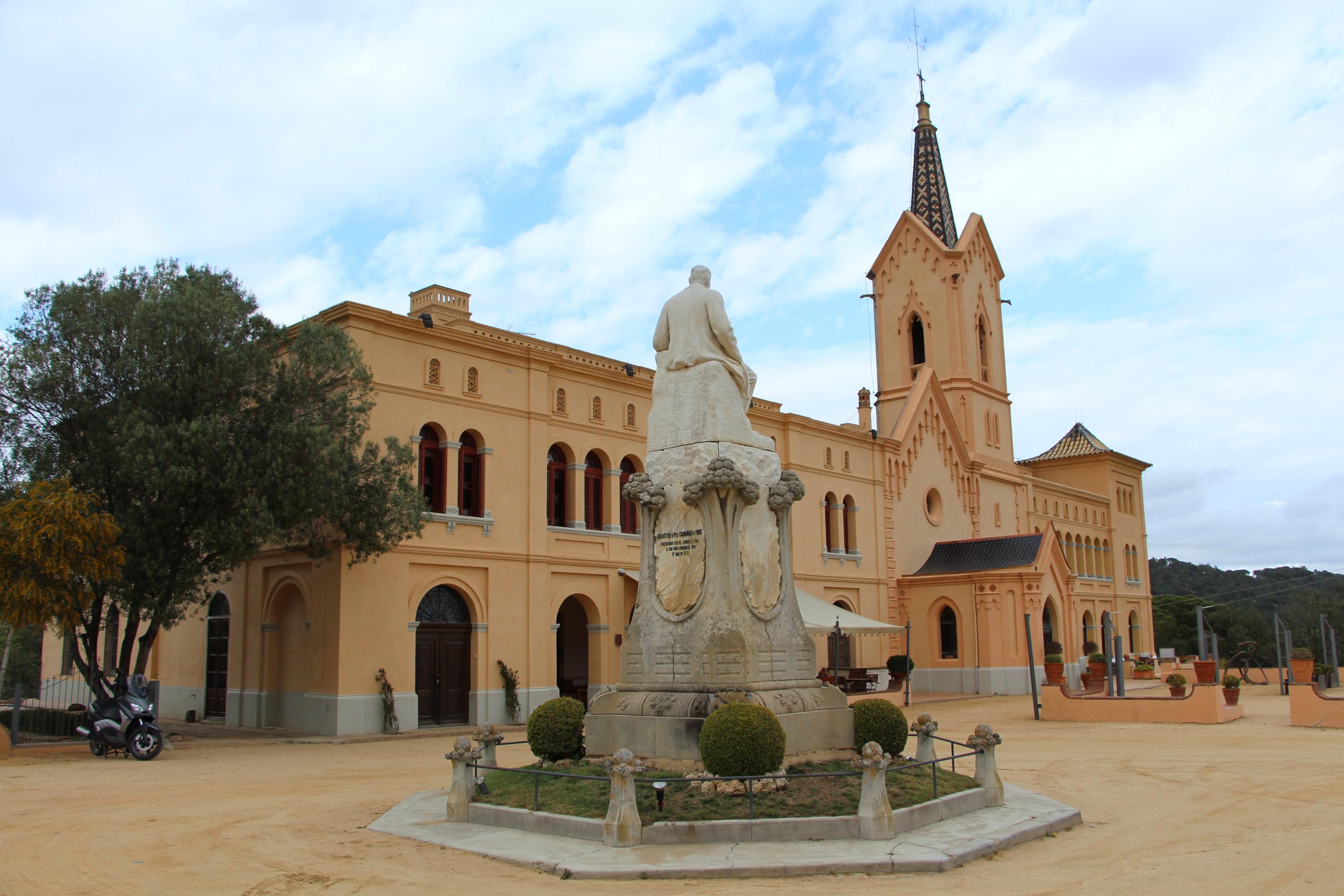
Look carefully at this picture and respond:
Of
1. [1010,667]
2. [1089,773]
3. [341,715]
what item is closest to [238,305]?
[341,715]

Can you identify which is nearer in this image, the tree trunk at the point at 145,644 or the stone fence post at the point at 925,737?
the stone fence post at the point at 925,737

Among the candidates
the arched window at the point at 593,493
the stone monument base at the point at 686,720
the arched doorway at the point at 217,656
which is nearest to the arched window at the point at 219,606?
the arched doorway at the point at 217,656

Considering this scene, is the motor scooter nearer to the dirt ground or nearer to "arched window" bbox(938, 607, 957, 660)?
the dirt ground

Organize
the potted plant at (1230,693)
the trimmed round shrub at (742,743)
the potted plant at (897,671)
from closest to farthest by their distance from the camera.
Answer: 1. the trimmed round shrub at (742,743)
2. the potted plant at (1230,693)
3. the potted plant at (897,671)

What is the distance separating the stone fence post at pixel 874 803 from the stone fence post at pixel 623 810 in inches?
77.3

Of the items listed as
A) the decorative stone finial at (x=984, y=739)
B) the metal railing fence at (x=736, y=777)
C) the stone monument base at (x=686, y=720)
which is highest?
the stone monument base at (x=686, y=720)

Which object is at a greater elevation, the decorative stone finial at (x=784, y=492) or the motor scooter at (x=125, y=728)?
the decorative stone finial at (x=784, y=492)

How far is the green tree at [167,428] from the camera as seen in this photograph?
18641 millimetres

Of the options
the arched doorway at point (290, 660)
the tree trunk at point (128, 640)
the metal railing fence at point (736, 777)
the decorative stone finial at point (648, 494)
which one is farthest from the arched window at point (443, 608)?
the decorative stone finial at point (648, 494)

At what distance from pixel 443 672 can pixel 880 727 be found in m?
14.8

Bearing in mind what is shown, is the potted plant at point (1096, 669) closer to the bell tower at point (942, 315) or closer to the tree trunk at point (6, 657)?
the bell tower at point (942, 315)

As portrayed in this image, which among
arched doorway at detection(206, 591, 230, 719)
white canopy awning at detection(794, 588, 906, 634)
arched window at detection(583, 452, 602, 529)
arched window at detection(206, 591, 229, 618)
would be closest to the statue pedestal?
white canopy awning at detection(794, 588, 906, 634)

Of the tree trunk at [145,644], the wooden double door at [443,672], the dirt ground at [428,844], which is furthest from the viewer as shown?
the wooden double door at [443,672]

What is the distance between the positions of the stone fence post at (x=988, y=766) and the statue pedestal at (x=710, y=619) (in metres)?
1.37
